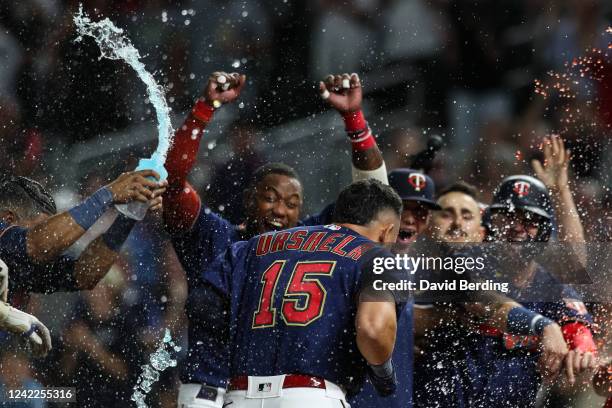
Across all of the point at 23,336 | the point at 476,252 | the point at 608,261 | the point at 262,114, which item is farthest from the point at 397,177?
the point at 262,114

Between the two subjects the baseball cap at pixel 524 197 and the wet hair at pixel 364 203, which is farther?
the baseball cap at pixel 524 197

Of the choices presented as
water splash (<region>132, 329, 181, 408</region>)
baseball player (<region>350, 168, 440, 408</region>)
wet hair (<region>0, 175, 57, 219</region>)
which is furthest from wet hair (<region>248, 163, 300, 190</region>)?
water splash (<region>132, 329, 181, 408</region>)

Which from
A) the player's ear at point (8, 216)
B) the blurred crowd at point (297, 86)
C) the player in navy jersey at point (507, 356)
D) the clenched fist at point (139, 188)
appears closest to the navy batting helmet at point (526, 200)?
the player in navy jersey at point (507, 356)

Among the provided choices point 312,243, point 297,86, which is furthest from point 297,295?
point 297,86

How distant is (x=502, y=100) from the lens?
8.37 meters

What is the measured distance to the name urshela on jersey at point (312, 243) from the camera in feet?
11.7

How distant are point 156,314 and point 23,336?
5.64 ft

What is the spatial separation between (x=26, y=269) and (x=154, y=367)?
1820 millimetres

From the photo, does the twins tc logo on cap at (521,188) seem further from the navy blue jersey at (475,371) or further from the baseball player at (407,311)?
the navy blue jersey at (475,371)

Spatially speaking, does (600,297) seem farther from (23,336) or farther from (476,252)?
(23,336)

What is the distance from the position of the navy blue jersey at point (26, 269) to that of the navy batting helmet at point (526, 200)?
2.19 m

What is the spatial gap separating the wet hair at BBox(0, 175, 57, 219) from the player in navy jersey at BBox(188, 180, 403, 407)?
→ 1.23 metres

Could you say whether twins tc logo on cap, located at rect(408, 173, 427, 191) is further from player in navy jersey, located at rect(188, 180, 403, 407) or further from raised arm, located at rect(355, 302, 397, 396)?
raised arm, located at rect(355, 302, 397, 396)

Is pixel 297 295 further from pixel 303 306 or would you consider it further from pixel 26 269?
pixel 26 269
